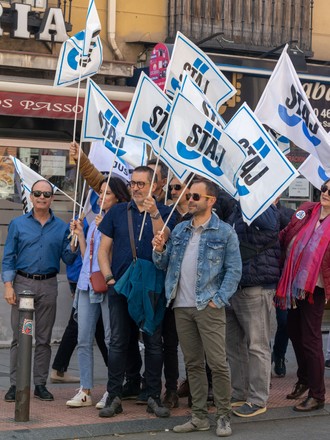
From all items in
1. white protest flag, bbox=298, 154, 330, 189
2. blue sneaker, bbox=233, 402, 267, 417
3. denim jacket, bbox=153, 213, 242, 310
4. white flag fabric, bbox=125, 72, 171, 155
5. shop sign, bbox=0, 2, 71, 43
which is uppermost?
shop sign, bbox=0, 2, 71, 43

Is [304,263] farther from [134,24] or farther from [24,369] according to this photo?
[134,24]

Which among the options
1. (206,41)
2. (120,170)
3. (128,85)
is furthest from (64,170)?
(120,170)

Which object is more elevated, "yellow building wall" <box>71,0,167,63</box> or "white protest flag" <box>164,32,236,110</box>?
"yellow building wall" <box>71,0,167,63</box>

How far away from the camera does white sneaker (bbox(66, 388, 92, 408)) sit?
30.2ft

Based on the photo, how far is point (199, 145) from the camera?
8547 mm

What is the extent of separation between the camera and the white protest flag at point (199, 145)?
8492 millimetres

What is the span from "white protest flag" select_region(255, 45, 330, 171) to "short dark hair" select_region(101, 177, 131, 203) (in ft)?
4.30

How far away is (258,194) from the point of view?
28.5 feet

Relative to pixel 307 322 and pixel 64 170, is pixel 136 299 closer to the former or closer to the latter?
pixel 307 322

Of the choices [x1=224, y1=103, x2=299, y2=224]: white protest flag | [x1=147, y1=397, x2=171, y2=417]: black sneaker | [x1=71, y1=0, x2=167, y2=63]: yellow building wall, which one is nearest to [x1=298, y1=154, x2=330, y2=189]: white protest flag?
[x1=224, y1=103, x2=299, y2=224]: white protest flag

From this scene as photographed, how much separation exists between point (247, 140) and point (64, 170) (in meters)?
6.18

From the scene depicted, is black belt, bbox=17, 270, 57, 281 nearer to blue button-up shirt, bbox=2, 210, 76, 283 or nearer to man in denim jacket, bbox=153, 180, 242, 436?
blue button-up shirt, bbox=2, 210, 76, 283

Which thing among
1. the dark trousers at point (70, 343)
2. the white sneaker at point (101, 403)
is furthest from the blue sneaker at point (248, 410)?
the dark trousers at point (70, 343)

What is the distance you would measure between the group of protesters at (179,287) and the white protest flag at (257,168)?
301 millimetres
